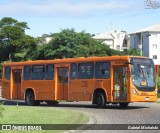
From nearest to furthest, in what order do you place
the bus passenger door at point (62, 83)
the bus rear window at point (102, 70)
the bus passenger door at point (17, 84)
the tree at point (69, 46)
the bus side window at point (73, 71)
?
the bus rear window at point (102, 70) → the bus side window at point (73, 71) → the bus passenger door at point (62, 83) → the bus passenger door at point (17, 84) → the tree at point (69, 46)

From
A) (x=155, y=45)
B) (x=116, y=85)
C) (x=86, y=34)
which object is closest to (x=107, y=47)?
(x=86, y=34)

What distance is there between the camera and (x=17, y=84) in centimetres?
3328

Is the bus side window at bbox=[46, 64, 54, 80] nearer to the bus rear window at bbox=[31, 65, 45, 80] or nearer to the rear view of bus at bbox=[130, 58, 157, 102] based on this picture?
the bus rear window at bbox=[31, 65, 45, 80]

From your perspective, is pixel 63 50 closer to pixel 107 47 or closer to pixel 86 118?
pixel 107 47

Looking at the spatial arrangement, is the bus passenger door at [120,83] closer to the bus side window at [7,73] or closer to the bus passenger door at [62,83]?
the bus passenger door at [62,83]

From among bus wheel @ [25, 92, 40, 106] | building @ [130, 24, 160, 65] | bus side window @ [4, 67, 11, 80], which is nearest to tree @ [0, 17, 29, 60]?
building @ [130, 24, 160, 65]

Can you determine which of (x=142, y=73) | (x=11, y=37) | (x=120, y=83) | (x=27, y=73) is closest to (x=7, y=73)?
(x=27, y=73)

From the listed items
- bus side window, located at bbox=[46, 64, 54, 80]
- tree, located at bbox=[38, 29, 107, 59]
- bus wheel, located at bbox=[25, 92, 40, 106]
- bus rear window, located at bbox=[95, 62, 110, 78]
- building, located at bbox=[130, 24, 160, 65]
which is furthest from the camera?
building, located at bbox=[130, 24, 160, 65]

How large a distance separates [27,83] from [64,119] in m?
14.4

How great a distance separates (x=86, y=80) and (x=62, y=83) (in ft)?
7.13

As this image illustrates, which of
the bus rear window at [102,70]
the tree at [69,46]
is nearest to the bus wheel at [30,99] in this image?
the bus rear window at [102,70]

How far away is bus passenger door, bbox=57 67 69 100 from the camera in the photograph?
97.1ft

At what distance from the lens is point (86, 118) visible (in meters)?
19.2

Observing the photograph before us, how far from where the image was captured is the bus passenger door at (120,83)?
2608cm
